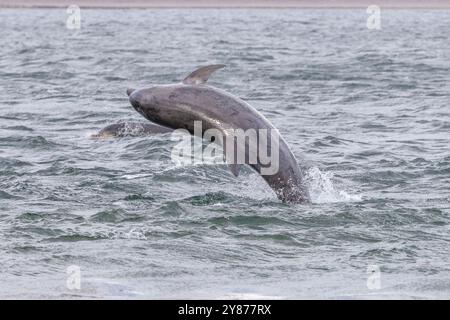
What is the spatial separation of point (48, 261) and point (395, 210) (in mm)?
4632

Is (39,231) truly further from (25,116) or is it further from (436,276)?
(25,116)

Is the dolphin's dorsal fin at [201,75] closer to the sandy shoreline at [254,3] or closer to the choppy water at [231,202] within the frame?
the choppy water at [231,202]

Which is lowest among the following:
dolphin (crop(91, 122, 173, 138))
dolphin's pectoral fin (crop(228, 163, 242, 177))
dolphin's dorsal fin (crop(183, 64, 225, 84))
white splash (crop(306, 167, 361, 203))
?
dolphin (crop(91, 122, 173, 138))

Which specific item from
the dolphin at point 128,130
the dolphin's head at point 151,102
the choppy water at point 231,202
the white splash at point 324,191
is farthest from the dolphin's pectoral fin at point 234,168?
the dolphin at point 128,130

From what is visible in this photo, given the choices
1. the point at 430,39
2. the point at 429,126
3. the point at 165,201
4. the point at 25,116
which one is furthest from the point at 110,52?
the point at 165,201

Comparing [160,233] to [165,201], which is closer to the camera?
[160,233]

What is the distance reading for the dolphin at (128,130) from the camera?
2098 cm

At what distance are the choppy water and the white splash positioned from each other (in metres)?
0.03

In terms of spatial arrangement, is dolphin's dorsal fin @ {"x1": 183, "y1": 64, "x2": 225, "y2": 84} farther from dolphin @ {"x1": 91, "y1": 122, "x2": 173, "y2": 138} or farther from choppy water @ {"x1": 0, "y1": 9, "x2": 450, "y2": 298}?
dolphin @ {"x1": 91, "y1": 122, "x2": 173, "y2": 138}

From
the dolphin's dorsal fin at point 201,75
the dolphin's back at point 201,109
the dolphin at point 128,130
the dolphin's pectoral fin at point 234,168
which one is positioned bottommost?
the dolphin at point 128,130

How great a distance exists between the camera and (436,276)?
35.9 feet

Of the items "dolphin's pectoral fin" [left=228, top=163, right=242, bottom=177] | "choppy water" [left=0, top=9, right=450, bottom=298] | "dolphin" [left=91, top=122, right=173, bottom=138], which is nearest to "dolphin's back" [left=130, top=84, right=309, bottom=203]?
"dolphin's pectoral fin" [left=228, top=163, right=242, bottom=177]

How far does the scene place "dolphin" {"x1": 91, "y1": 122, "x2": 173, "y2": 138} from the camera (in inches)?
826

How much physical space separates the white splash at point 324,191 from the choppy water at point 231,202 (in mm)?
27
